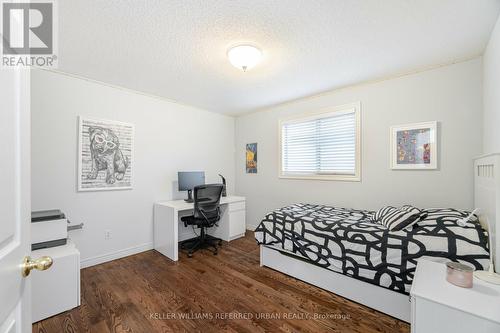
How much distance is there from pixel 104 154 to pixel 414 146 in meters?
3.92

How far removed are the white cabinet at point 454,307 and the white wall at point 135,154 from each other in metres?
3.28

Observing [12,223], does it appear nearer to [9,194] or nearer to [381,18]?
[9,194]

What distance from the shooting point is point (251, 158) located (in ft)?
14.5

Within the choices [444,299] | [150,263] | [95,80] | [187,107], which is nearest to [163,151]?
[187,107]

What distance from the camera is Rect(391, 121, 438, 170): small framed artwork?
2451 mm

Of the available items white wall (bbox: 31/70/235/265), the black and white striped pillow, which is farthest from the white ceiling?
the black and white striped pillow

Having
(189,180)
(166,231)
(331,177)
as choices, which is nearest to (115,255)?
(166,231)

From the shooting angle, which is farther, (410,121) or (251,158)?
(251,158)

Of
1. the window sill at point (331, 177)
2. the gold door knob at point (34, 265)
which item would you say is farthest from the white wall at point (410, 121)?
the gold door knob at point (34, 265)

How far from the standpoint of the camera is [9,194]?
0.65 metres

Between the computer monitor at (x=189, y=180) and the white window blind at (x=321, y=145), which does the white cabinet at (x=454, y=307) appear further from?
the computer monitor at (x=189, y=180)

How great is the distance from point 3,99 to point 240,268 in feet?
8.72

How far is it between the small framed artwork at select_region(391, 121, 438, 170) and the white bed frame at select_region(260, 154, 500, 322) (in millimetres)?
406

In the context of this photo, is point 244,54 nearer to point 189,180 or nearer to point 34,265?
point 34,265
